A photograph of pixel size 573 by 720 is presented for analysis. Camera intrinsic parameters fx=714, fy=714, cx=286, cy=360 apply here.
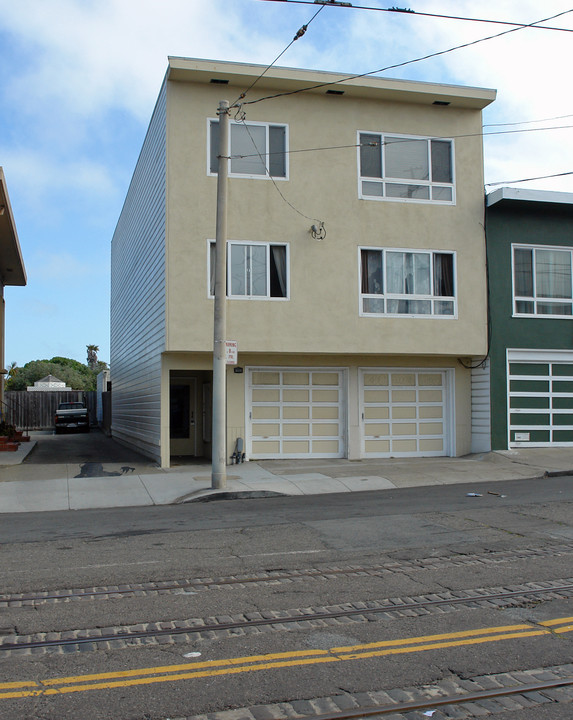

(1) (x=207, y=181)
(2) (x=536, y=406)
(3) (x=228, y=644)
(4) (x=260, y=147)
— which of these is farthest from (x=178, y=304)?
(3) (x=228, y=644)

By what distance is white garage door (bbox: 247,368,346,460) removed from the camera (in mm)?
17922

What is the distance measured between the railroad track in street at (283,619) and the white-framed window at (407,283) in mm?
11407

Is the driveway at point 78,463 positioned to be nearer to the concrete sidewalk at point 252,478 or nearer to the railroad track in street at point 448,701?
the concrete sidewalk at point 252,478

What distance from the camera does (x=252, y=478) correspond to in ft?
49.2

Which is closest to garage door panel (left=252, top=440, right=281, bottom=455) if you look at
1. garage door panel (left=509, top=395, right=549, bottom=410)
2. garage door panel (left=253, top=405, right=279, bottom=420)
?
garage door panel (left=253, top=405, right=279, bottom=420)

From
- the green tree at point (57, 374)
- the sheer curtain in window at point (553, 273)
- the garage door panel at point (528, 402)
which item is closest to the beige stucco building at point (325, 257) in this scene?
the garage door panel at point (528, 402)

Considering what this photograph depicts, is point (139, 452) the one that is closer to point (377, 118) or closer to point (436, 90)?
point (377, 118)

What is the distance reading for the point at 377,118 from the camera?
17844mm

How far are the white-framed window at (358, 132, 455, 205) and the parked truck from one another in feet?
73.8

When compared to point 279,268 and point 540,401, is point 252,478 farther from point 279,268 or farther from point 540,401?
point 540,401

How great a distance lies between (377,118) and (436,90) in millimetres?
1589

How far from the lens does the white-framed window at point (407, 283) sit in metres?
17.7

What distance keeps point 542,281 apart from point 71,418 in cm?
2424

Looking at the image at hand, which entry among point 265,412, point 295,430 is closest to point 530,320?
point 295,430
